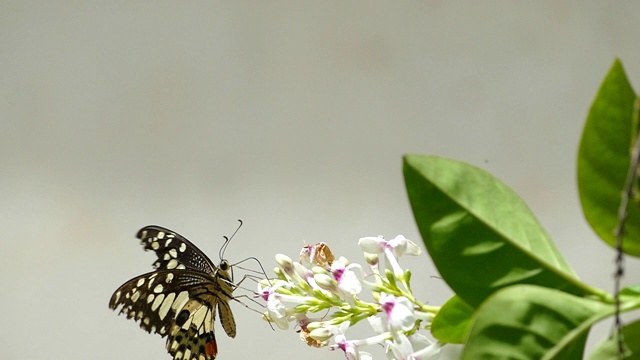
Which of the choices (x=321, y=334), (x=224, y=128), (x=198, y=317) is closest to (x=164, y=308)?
(x=198, y=317)

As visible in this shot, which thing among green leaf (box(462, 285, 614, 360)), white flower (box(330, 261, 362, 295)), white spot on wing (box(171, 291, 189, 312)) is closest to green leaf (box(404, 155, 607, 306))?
green leaf (box(462, 285, 614, 360))

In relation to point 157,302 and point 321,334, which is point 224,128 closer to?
point 157,302

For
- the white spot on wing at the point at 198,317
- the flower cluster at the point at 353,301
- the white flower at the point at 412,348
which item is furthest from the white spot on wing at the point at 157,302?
the white flower at the point at 412,348

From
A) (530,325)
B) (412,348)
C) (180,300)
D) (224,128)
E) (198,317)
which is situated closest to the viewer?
(530,325)

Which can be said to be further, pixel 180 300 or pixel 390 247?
pixel 180 300

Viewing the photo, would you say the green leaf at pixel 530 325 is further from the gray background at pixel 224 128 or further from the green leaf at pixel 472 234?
the gray background at pixel 224 128

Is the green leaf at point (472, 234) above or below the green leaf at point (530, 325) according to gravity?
above
